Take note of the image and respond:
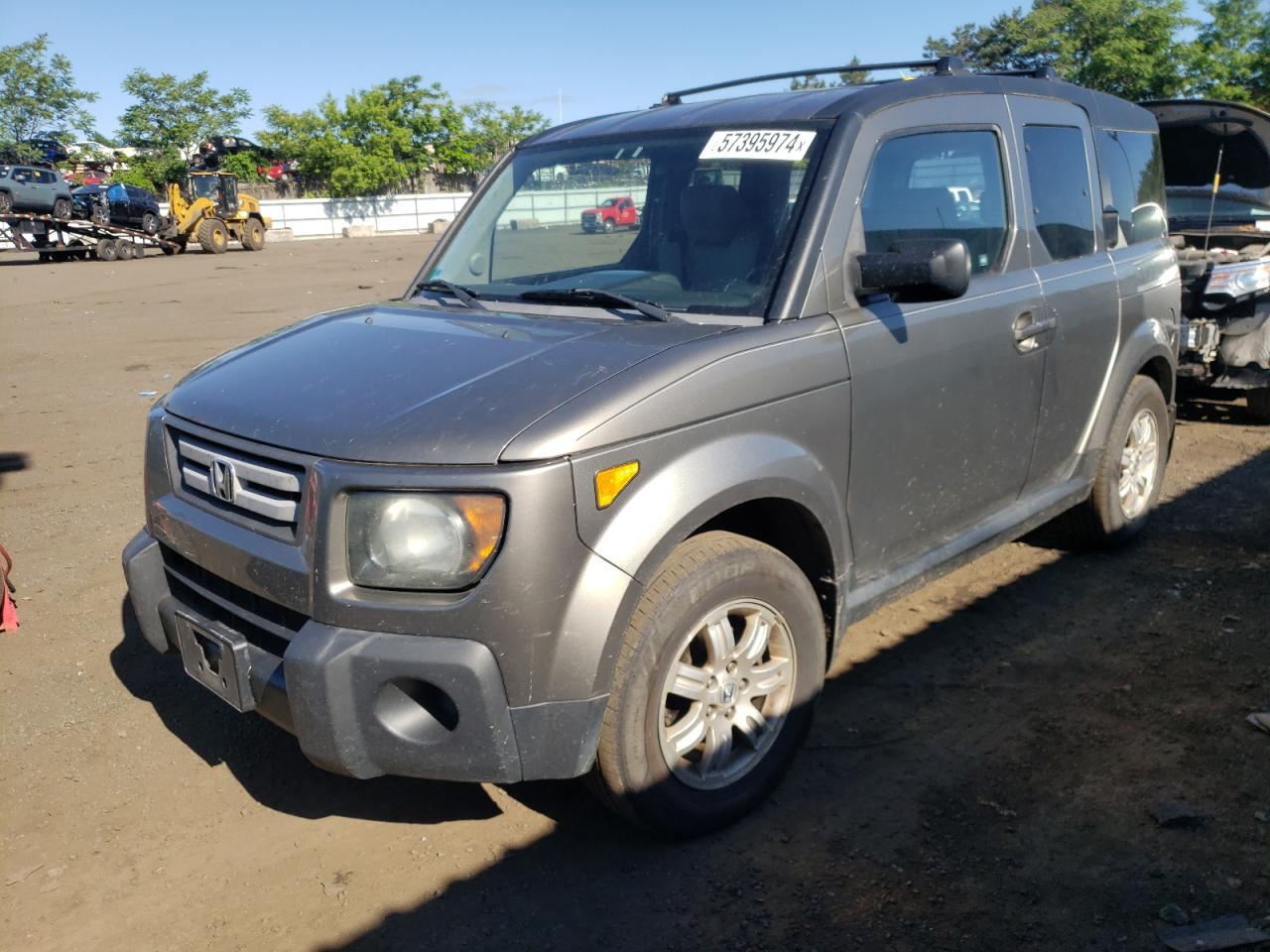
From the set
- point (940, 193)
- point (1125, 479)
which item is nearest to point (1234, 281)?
point (1125, 479)

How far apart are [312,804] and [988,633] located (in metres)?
2.69

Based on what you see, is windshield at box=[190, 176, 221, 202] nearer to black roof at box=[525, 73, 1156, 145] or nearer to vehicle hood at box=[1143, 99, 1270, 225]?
vehicle hood at box=[1143, 99, 1270, 225]

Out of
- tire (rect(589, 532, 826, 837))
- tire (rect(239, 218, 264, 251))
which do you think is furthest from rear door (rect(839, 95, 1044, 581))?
tire (rect(239, 218, 264, 251))

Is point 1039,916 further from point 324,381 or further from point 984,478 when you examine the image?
point 324,381

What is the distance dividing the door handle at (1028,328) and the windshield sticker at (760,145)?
3.61 ft

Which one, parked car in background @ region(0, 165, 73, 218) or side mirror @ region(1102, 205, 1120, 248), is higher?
parked car in background @ region(0, 165, 73, 218)

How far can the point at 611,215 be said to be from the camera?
3947 mm

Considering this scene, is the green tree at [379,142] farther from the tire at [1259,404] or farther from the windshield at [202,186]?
the tire at [1259,404]

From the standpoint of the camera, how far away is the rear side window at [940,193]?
3531 mm

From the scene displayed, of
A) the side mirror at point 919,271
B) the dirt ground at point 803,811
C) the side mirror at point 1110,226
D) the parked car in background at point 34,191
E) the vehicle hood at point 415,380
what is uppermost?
the parked car in background at point 34,191

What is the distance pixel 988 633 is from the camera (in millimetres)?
4477

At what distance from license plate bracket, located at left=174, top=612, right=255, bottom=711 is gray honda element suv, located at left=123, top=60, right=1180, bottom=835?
0.01m

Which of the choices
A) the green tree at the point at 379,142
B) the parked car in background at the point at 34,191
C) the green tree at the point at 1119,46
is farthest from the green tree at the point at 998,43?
the parked car in background at the point at 34,191

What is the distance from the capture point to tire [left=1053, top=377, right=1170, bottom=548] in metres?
4.89
